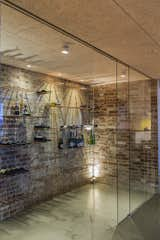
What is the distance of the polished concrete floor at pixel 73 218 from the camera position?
2.85 metres

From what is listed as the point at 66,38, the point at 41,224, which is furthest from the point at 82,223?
the point at 66,38

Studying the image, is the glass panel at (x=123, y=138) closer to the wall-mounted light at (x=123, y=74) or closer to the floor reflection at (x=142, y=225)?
the wall-mounted light at (x=123, y=74)

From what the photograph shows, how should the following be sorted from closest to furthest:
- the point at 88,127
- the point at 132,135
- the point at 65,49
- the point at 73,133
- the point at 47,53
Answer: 1. the point at 65,49
2. the point at 47,53
3. the point at 132,135
4. the point at 73,133
5. the point at 88,127

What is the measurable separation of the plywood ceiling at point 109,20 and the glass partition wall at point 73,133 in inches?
10.9

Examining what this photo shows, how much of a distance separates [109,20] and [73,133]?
2.92m

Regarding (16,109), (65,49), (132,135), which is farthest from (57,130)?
(65,49)

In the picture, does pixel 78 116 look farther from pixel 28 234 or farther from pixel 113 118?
pixel 28 234

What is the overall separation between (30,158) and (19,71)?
144 cm

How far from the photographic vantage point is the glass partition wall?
3051 mm

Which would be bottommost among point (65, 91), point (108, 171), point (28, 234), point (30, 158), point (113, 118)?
point (28, 234)

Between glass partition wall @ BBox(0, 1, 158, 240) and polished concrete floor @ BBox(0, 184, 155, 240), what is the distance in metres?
0.02

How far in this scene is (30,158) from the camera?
3.75 m

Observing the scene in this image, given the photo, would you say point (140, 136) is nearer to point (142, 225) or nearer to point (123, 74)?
point (123, 74)

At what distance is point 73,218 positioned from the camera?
3.34 metres
